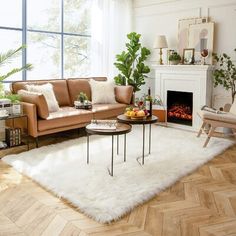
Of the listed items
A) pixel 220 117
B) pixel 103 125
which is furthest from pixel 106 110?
pixel 220 117

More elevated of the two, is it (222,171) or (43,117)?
(43,117)

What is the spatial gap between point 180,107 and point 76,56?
223cm

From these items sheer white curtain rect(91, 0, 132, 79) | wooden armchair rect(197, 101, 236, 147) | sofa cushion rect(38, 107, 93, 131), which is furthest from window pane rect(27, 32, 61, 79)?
wooden armchair rect(197, 101, 236, 147)

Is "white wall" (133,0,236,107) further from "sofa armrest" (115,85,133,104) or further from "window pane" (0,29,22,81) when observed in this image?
"window pane" (0,29,22,81)

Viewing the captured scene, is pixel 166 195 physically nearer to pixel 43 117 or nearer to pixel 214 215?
pixel 214 215

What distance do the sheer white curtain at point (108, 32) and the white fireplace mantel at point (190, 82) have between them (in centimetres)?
100

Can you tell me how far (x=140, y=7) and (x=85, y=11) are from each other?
3.74ft

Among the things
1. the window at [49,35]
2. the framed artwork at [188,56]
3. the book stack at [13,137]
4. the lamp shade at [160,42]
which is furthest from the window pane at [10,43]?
the framed artwork at [188,56]

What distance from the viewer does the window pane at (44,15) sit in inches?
199

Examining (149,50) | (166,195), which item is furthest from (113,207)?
(149,50)

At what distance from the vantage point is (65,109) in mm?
4617

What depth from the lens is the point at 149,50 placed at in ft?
19.7

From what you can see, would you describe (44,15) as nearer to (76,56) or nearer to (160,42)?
(76,56)

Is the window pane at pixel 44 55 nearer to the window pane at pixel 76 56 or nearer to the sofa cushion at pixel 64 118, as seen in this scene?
the window pane at pixel 76 56
